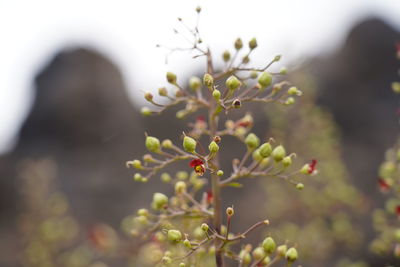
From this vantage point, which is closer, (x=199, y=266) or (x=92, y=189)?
(x=199, y=266)

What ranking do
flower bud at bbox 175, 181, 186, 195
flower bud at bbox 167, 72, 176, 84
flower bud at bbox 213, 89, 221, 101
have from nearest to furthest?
flower bud at bbox 213, 89, 221, 101
flower bud at bbox 167, 72, 176, 84
flower bud at bbox 175, 181, 186, 195

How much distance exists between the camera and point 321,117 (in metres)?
6.00

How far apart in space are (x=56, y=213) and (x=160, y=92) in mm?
5118

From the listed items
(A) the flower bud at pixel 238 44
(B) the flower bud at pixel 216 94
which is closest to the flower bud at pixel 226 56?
(A) the flower bud at pixel 238 44

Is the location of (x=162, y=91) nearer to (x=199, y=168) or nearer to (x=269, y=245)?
(x=199, y=168)

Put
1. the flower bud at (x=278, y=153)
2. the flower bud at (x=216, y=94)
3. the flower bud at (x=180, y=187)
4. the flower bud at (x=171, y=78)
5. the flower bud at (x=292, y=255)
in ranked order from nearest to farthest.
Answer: the flower bud at (x=216, y=94)
the flower bud at (x=292, y=255)
the flower bud at (x=278, y=153)
the flower bud at (x=171, y=78)
the flower bud at (x=180, y=187)

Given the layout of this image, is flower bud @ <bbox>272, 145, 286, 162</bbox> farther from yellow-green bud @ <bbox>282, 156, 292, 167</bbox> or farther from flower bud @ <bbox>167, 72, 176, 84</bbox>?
flower bud @ <bbox>167, 72, 176, 84</bbox>

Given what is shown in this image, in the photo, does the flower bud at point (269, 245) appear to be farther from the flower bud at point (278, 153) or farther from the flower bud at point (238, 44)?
the flower bud at point (238, 44)

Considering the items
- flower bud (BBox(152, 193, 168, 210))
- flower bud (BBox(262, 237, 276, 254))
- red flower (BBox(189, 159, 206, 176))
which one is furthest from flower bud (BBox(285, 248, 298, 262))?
flower bud (BBox(152, 193, 168, 210))

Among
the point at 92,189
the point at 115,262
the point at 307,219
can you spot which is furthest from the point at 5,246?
the point at 307,219

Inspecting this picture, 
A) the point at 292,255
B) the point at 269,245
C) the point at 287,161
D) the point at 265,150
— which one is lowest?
the point at 292,255

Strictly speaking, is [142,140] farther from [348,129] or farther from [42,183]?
[42,183]

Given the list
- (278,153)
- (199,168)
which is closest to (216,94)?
(199,168)

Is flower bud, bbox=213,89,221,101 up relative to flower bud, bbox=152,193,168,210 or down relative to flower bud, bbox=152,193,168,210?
up
